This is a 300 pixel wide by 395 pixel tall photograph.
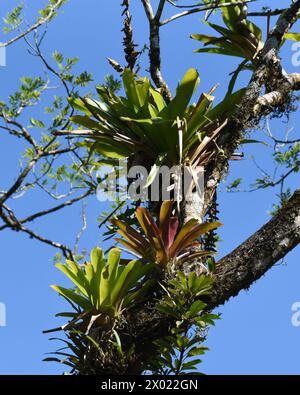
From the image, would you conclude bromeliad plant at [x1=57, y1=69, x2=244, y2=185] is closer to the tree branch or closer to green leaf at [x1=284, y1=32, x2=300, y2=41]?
the tree branch

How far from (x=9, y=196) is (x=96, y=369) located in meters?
2.35

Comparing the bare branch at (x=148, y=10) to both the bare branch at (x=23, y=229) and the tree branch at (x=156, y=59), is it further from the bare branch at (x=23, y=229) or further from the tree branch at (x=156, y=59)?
the bare branch at (x=23, y=229)

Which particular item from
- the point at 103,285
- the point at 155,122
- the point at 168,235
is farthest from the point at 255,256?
the point at 155,122

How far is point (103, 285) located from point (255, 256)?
0.79m

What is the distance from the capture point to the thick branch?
3369 mm

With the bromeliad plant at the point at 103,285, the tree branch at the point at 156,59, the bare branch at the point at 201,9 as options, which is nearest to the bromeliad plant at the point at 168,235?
the bromeliad plant at the point at 103,285

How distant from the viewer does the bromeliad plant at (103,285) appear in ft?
11.2

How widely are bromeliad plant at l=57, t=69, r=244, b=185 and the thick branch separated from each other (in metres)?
0.72

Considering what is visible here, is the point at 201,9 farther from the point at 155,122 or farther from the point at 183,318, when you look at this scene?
the point at 183,318

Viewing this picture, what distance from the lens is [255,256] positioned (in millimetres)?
3383

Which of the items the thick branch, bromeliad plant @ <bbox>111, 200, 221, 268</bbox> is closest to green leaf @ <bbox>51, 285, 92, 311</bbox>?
bromeliad plant @ <bbox>111, 200, 221, 268</bbox>

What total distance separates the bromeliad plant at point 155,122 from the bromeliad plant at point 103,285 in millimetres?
698
